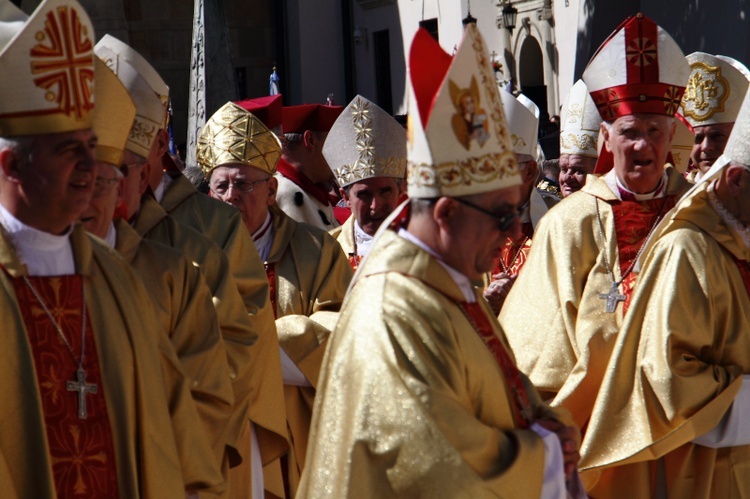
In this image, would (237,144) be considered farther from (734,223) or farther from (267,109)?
(734,223)

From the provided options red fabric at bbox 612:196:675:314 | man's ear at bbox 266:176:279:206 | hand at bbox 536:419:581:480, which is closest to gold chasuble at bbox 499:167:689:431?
red fabric at bbox 612:196:675:314

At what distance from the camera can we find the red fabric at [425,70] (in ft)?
10.8

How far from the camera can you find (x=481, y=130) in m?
3.39

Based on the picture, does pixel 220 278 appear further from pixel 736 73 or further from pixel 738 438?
pixel 736 73

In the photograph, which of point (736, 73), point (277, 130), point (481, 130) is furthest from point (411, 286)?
point (736, 73)

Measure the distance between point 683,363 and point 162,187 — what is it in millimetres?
2213

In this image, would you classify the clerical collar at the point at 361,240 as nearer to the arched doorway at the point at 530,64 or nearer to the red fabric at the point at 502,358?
the red fabric at the point at 502,358

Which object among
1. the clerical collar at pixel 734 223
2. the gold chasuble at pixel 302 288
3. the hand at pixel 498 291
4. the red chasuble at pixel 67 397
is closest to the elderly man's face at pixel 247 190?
the gold chasuble at pixel 302 288

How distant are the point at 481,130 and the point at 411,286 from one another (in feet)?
1.53

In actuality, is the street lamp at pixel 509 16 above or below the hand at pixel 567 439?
above

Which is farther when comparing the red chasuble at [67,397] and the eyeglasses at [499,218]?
the red chasuble at [67,397]

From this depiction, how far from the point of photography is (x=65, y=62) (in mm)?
3518

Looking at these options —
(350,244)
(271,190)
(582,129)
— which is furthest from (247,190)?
(582,129)

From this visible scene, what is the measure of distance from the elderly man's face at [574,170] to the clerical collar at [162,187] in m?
2.75
